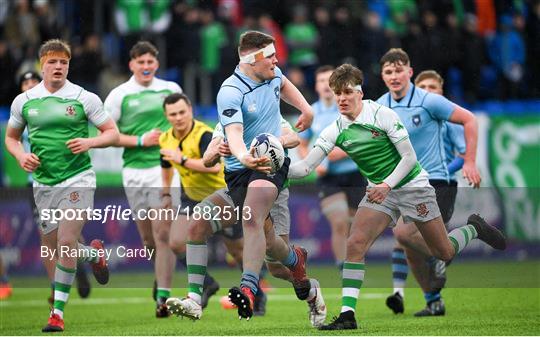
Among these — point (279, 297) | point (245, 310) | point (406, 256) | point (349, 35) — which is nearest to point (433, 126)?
point (406, 256)

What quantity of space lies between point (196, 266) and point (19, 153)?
2.15 metres

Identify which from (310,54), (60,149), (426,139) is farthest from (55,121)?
(310,54)

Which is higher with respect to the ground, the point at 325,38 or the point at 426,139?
the point at 325,38

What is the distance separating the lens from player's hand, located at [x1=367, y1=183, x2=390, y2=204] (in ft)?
36.3

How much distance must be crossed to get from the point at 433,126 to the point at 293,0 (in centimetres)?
1164

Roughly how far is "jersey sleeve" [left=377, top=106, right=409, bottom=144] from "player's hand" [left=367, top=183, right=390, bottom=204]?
43cm

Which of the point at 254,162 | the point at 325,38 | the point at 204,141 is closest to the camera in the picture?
the point at 254,162

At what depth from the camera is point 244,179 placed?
36.0ft

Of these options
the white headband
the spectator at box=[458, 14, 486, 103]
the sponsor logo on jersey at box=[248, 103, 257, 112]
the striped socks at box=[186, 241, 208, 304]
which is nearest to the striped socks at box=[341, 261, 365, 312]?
the striped socks at box=[186, 241, 208, 304]

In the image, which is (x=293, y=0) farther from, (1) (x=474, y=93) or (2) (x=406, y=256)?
(2) (x=406, y=256)

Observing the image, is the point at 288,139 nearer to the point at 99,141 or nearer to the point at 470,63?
the point at 99,141

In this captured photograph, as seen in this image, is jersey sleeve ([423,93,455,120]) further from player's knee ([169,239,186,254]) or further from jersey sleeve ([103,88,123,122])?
jersey sleeve ([103,88,123,122])

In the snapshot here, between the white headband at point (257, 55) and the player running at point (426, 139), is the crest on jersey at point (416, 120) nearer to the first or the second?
the player running at point (426, 139)

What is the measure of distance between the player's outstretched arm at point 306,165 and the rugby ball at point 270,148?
1.37ft
